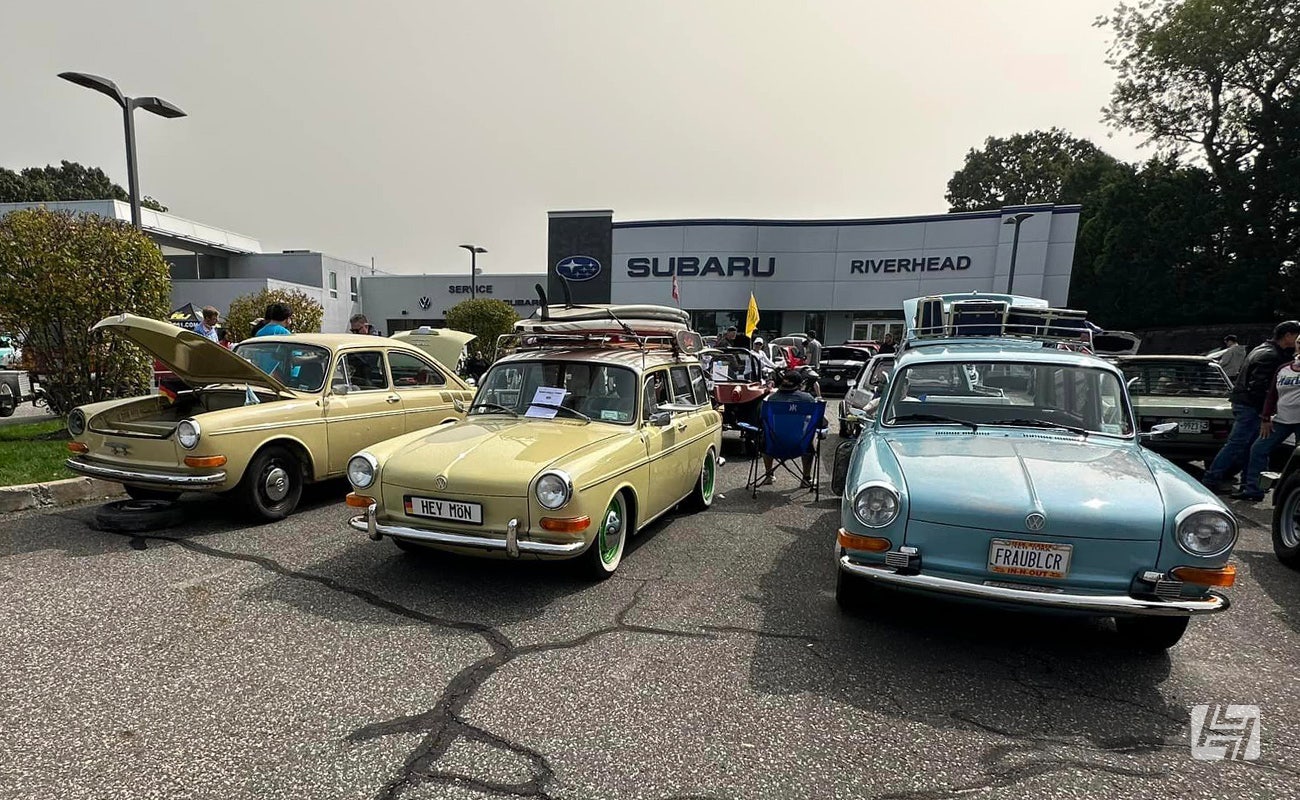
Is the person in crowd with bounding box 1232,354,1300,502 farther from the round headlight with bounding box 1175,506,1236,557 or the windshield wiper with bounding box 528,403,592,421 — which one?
the windshield wiper with bounding box 528,403,592,421

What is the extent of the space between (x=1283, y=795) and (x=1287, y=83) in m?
39.4

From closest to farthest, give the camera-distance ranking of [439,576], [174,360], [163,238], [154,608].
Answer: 1. [154,608]
2. [439,576]
3. [174,360]
4. [163,238]

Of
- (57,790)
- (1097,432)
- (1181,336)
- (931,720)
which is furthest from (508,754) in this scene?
(1181,336)

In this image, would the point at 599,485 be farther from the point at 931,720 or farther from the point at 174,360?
the point at 174,360

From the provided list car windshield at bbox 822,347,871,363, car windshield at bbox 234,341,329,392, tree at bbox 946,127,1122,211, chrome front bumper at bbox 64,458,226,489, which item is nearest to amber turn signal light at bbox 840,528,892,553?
chrome front bumper at bbox 64,458,226,489

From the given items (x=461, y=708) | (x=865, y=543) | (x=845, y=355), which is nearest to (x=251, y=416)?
(x=461, y=708)

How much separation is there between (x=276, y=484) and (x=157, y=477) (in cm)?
87

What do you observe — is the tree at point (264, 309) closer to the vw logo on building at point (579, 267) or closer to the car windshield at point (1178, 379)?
the vw logo on building at point (579, 267)

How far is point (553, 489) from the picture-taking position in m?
3.83

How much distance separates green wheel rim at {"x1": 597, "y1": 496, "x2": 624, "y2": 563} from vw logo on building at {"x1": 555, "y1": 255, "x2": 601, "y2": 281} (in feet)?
75.6

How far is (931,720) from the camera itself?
285cm

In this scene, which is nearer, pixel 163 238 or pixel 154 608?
pixel 154 608

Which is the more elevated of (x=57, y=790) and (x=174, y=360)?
(x=174, y=360)

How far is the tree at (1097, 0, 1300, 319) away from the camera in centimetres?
→ 2714
